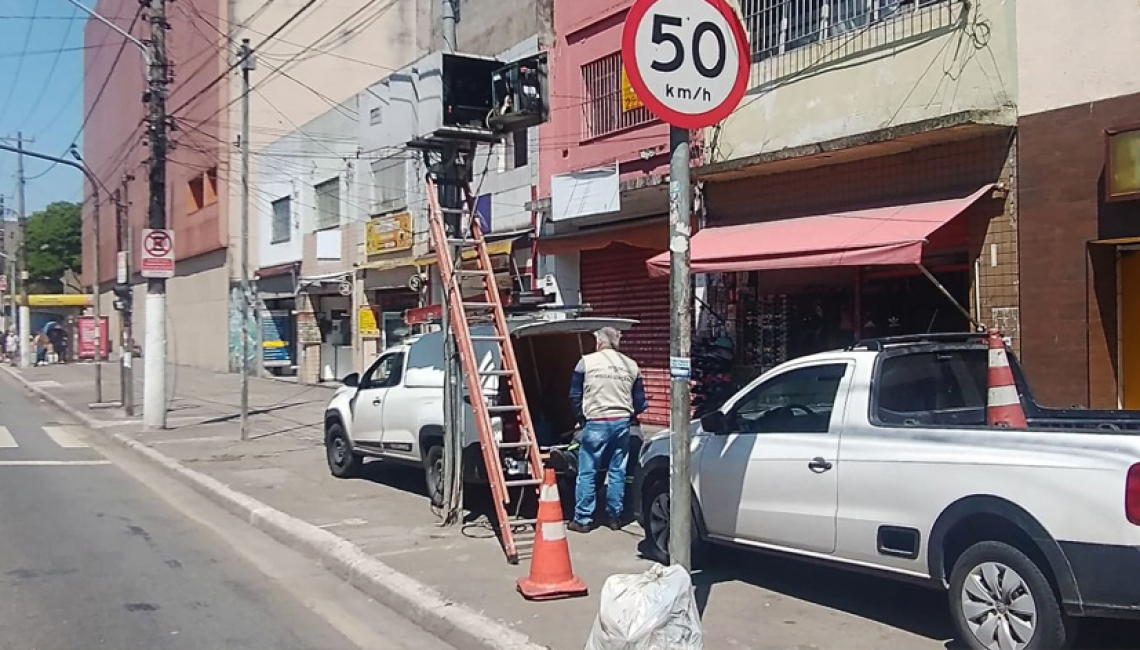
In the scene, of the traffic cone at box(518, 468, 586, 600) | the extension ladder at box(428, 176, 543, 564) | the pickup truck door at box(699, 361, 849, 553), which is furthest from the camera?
the extension ladder at box(428, 176, 543, 564)

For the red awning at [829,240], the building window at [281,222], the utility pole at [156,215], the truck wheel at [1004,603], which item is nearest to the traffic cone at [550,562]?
the truck wheel at [1004,603]

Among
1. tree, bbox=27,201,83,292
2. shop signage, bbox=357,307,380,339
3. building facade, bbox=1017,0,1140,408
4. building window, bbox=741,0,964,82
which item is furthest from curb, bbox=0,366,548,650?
tree, bbox=27,201,83,292

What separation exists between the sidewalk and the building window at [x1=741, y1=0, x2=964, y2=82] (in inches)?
254

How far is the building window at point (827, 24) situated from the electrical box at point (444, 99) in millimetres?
4876

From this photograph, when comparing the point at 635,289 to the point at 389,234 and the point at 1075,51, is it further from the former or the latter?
the point at 389,234

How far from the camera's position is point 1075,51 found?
406 inches

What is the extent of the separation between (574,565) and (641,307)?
953 cm

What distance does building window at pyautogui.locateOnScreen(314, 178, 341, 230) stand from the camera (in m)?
30.6

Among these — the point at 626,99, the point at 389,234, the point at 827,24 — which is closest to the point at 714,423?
the point at 827,24

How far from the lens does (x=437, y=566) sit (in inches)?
330

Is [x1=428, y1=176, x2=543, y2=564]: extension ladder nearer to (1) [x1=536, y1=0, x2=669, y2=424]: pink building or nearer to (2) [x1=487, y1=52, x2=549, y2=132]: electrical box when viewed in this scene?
(2) [x1=487, y1=52, x2=549, y2=132]: electrical box

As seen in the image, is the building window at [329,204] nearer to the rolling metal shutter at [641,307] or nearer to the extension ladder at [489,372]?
the rolling metal shutter at [641,307]

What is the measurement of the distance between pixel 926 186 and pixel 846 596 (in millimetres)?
5934

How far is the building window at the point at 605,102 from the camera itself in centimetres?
1698
